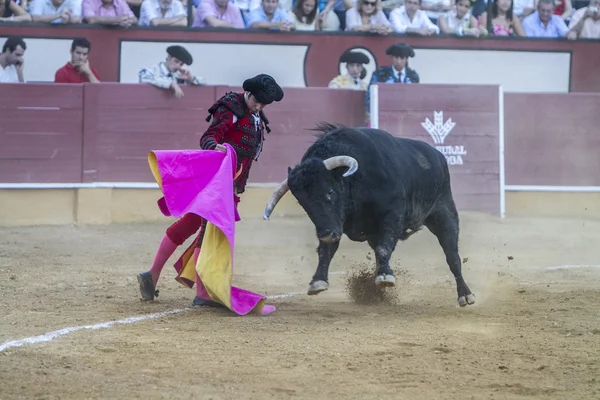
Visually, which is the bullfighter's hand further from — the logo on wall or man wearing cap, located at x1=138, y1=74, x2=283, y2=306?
man wearing cap, located at x1=138, y1=74, x2=283, y2=306

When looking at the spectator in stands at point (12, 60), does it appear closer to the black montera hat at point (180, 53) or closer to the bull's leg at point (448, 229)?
the black montera hat at point (180, 53)

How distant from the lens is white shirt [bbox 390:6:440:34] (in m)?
11.4

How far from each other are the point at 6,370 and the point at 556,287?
4114 mm

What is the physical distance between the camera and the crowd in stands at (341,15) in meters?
10.6

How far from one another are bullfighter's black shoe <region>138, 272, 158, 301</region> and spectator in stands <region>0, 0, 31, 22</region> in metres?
5.66

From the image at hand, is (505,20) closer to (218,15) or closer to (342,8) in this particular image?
(342,8)

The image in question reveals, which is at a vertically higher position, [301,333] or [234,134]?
[234,134]

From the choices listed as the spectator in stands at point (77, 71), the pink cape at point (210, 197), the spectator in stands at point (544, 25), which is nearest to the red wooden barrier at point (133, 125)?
the spectator in stands at point (77, 71)

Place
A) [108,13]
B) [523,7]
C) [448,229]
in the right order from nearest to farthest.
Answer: [448,229], [108,13], [523,7]

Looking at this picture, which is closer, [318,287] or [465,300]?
[318,287]

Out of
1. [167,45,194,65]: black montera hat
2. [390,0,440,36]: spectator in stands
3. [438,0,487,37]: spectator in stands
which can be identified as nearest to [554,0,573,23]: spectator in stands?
[438,0,487,37]: spectator in stands

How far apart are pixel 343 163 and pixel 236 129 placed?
65 cm

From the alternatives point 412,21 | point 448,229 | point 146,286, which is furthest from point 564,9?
point 146,286

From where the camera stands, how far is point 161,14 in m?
10.9
